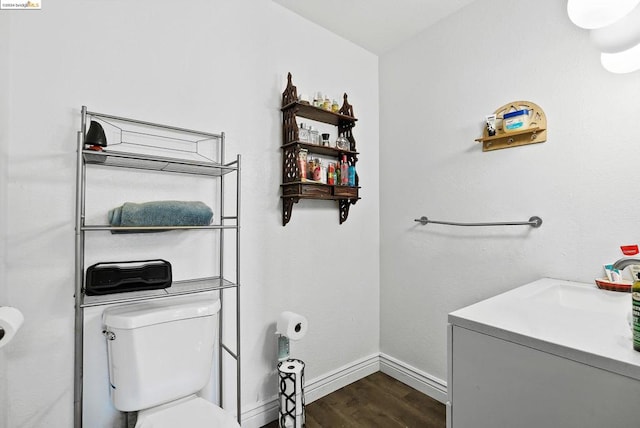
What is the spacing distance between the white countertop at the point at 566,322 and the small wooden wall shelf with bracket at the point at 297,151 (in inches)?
40.2

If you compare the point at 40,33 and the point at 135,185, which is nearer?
the point at 40,33

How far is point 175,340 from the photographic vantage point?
4.08 feet

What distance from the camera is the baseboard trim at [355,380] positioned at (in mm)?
1656

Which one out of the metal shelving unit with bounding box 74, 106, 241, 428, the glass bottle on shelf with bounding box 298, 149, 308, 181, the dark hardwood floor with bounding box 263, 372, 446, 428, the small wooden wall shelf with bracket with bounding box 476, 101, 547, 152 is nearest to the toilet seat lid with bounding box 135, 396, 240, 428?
the metal shelving unit with bounding box 74, 106, 241, 428

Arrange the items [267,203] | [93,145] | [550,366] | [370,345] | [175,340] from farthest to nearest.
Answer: [370,345]
[267,203]
[175,340]
[93,145]
[550,366]

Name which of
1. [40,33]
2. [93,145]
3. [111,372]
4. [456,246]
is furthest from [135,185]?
[456,246]

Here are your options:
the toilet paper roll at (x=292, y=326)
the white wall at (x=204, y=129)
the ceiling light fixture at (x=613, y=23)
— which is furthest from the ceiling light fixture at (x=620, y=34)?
the toilet paper roll at (x=292, y=326)

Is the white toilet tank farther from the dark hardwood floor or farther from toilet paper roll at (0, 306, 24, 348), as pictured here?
the dark hardwood floor

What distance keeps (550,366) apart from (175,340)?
1222 mm

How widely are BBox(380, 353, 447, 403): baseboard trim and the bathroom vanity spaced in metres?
1.11

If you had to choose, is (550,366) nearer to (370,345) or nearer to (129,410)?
(129,410)

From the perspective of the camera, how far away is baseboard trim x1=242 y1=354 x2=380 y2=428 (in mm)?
1635

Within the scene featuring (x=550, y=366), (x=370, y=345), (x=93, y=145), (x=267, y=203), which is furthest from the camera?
(x=370, y=345)

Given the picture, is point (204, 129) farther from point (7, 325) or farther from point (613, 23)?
point (613, 23)
